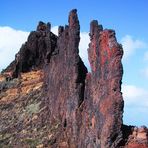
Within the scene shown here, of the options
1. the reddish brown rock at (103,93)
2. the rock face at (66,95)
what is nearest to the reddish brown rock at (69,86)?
the rock face at (66,95)

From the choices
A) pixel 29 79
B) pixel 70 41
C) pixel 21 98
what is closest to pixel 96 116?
pixel 70 41

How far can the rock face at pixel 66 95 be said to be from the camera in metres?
53.5

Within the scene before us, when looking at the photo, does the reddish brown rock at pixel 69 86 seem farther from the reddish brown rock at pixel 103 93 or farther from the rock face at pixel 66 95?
the reddish brown rock at pixel 103 93

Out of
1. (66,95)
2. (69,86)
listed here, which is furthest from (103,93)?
(66,95)

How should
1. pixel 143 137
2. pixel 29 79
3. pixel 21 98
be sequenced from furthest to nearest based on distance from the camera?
pixel 29 79
pixel 21 98
pixel 143 137

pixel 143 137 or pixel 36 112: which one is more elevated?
pixel 36 112

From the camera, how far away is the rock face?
53469 mm

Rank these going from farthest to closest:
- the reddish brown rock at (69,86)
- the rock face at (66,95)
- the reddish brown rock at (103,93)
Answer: the reddish brown rock at (69,86)
the rock face at (66,95)
the reddish brown rock at (103,93)

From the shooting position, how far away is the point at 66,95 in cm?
7056

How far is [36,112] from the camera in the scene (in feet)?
260

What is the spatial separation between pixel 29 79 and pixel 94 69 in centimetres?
3719

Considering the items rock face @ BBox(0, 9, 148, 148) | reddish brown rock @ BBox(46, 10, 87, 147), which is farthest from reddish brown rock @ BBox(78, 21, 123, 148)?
reddish brown rock @ BBox(46, 10, 87, 147)

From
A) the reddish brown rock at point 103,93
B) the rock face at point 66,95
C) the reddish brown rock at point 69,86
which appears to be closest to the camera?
the reddish brown rock at point 103,93

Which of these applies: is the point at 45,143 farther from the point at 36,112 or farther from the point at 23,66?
the point at 23,66
